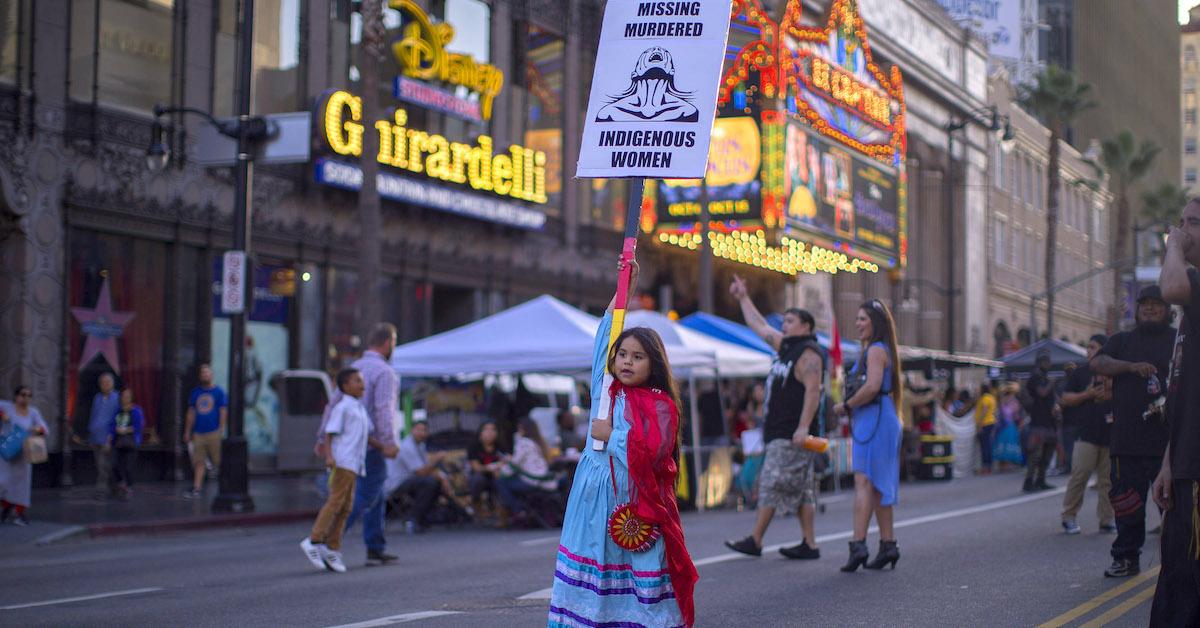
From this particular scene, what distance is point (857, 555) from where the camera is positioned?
10.3 meters

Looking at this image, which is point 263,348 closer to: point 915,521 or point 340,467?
point 915,521

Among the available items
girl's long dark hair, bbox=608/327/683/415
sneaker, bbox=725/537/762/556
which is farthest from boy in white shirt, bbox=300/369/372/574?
girl's long dark hair, bbox=608/327/683/415

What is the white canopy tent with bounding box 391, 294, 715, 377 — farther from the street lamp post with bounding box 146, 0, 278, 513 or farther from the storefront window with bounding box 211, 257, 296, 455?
the storefront window with bounding box 211, 257, 296, 455

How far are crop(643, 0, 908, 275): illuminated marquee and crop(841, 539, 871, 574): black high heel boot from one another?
25.6 metres

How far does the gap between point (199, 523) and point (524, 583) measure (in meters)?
7.91

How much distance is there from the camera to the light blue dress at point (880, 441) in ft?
34.3

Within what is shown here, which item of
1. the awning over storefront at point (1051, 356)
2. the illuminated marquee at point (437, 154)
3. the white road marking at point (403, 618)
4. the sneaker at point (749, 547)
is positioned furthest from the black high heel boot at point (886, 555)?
the awning over storefront at point (1051, 356)

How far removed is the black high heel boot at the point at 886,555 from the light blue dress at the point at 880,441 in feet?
0.91

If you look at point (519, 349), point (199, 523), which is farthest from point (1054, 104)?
point (199, 523)

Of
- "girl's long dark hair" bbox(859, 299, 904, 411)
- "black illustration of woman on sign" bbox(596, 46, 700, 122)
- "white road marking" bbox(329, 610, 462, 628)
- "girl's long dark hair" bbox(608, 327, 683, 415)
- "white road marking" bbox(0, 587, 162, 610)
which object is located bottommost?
"white road marking" bbox(0, 587, 162, 610)

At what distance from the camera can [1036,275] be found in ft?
218

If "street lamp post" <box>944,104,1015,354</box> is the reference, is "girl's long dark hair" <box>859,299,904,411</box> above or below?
below

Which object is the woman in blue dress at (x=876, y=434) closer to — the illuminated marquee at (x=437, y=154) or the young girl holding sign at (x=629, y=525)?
the young girl holding sign at (x=629, y=525)

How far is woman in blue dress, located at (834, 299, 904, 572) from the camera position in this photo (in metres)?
10.4
